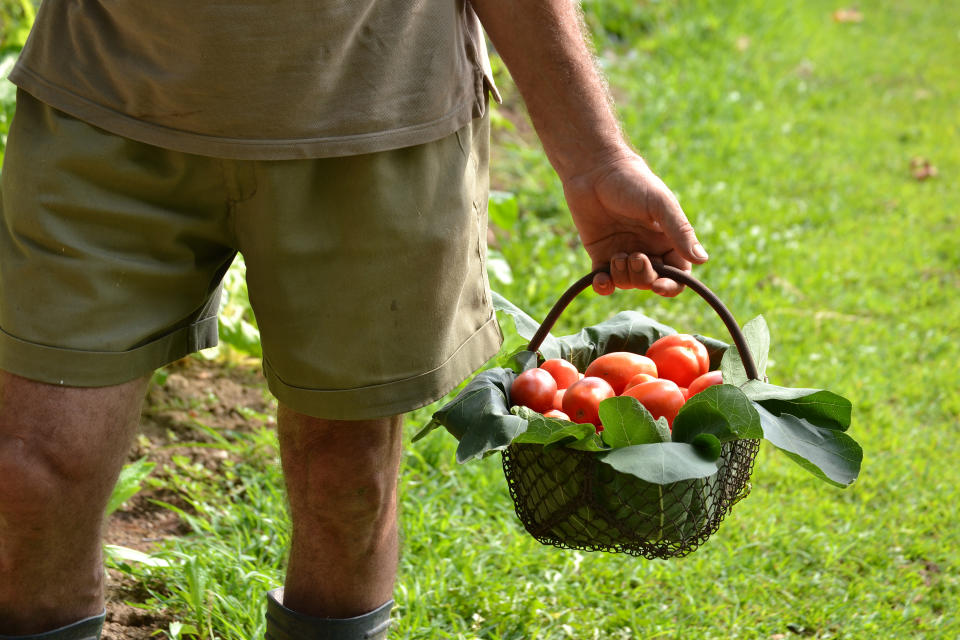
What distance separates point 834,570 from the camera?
105 inches

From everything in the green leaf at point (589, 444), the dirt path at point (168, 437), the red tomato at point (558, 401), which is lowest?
the dirt path at point (168, 437)

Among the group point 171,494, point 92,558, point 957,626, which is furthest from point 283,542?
point 957,626

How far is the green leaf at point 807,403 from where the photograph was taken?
166 centimetres

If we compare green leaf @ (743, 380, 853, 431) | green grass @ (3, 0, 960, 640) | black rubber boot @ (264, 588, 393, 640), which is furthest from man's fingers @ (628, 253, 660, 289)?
green grass @ (3, 0, 960, 640)

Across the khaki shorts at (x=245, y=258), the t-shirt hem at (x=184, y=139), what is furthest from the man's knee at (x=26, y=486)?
the t-shirt hem at (x=184, y=139)

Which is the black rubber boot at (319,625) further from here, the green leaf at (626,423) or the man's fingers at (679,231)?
the man's fingers at (679,231)

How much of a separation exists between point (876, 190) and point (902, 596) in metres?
3.21

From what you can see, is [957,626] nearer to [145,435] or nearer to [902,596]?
[902,596]

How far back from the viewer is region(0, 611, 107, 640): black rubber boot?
5.17 ft

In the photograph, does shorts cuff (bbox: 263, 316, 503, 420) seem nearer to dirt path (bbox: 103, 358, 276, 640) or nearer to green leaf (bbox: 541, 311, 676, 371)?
green leaf (bbox: 541, 311, 676, 371)

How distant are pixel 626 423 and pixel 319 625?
65 cm

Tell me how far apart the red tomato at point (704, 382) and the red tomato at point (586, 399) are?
0.44 feet

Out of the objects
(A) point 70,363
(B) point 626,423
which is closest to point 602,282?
(B) point 626,423

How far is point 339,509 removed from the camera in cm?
180
